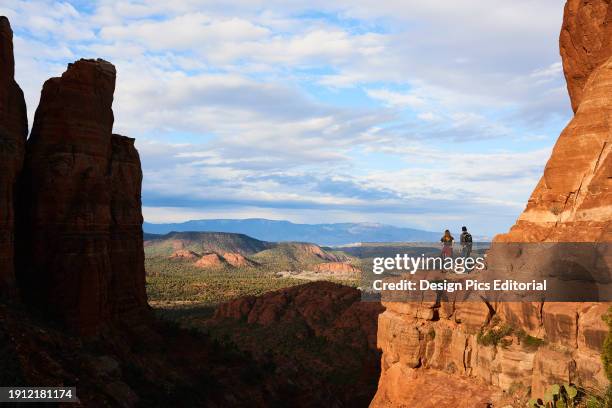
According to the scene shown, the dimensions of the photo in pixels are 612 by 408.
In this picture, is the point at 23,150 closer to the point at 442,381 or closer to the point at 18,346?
the point at 18,346

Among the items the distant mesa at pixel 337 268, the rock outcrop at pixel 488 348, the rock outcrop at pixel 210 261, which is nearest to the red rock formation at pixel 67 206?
the rock outcrop at pixel 488 348

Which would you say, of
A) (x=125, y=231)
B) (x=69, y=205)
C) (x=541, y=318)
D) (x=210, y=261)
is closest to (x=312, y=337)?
(x=125, y=231)

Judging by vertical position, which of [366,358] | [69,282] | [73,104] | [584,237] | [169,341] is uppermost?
[73,104]

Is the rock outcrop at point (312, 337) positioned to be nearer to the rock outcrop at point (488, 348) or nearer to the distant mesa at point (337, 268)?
the rock outcrop at point (488, 348)

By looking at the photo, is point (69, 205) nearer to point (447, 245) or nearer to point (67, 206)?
point (67, 206)

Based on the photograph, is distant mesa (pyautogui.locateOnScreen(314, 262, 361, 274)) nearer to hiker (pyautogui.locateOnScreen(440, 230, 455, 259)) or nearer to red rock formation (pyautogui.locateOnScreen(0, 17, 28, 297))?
hiker (pyautogui.locateOnScreen(440, 230, 455, 259))

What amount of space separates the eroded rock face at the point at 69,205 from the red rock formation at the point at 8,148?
5.02ft

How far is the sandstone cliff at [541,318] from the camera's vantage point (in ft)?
62.2

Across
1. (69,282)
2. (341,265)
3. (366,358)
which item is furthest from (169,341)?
(341,265)

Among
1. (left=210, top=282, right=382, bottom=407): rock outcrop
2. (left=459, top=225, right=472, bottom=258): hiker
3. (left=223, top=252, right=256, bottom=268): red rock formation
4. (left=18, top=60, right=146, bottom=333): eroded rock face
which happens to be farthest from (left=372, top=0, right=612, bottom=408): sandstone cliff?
(left=223, top=252, right=256, bottom=268): red rock formation

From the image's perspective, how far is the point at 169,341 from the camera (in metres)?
39.0

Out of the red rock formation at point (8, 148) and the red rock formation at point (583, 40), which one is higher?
the red rock formation at point (583, 40)

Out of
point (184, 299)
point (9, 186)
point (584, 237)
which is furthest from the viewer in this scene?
point (184, 299)

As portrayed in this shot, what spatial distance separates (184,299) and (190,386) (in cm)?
6757
